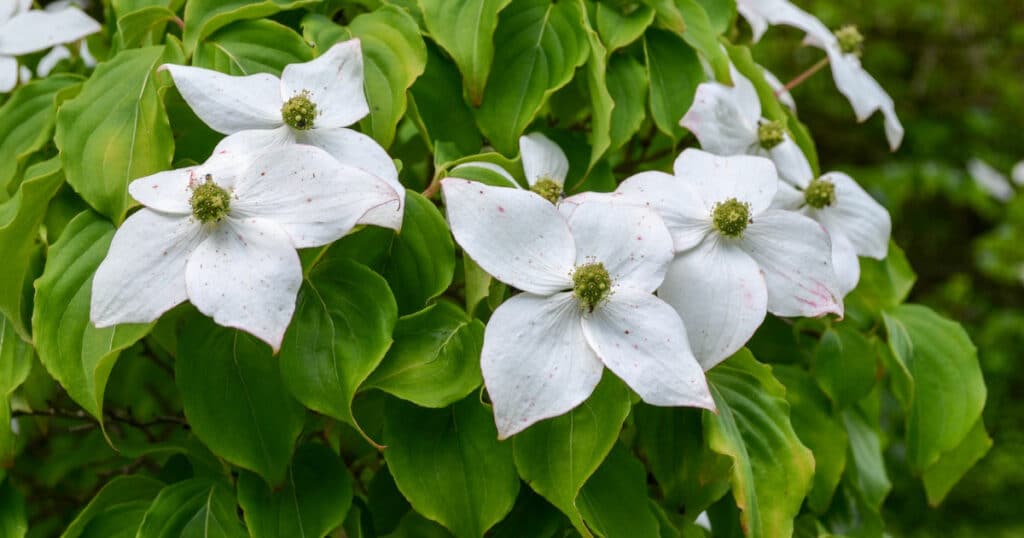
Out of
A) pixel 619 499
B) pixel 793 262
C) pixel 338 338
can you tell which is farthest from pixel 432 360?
pixel 793 262

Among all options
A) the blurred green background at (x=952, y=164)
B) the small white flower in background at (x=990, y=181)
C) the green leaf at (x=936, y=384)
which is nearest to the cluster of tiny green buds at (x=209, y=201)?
the green leaf at (x=936, y=384)

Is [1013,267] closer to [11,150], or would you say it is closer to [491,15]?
[491,15]

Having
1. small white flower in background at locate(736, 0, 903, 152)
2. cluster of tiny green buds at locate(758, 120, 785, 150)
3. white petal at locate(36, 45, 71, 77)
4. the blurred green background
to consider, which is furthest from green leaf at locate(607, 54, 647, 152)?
the blurred green background

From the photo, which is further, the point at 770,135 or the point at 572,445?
the point at 770,135

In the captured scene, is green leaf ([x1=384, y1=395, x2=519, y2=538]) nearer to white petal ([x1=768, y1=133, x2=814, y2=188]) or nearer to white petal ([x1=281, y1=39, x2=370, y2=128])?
white petal ([x1=281, y1=39, x2=370, y2=128])

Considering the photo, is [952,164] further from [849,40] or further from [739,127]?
[739,127]

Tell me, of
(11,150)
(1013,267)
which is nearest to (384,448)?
(11,150)

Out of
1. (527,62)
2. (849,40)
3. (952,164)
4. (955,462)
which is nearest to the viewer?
(527,62)
